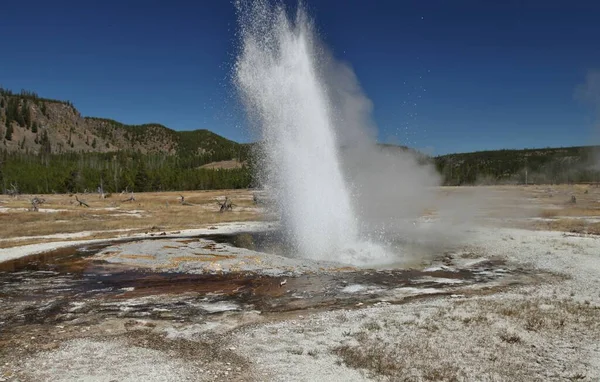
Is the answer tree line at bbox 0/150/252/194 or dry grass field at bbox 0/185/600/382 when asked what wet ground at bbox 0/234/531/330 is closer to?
dry grass field at bbox 0/185/600/382

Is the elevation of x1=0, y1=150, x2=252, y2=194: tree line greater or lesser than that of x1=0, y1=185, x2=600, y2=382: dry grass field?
greater

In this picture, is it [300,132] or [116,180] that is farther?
→ [116,180]

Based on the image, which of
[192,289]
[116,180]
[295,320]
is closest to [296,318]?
[295,320]

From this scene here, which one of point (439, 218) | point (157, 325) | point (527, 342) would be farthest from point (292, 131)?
point (439, 218)

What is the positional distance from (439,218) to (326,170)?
23299mm

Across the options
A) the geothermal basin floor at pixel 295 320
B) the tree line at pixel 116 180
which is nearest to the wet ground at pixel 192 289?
the geothermal basin floor at pixel 295 320

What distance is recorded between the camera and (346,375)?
7.87 metres

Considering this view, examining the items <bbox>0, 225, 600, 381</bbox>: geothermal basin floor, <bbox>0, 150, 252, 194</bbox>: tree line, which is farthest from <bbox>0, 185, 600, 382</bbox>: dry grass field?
<bbox>0, 150, 252, 194</bbox>: tree line

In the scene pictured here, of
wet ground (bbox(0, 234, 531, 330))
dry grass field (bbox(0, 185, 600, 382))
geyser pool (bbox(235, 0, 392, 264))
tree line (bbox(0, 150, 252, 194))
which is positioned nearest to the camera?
dry grass field (bbox(0, 185, 600, 382))

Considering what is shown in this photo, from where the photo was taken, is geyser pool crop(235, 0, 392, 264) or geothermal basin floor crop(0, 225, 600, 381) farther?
geyser pool crop(235, 0, 392, 264)

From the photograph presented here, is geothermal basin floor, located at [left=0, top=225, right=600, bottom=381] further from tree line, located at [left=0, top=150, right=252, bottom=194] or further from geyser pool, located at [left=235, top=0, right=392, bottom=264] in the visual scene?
tree line, located at [left=0, top=150, right=252, bottom=194]

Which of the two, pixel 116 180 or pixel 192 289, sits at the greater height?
pixel 116 180

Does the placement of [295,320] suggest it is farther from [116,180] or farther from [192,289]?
[116,180]

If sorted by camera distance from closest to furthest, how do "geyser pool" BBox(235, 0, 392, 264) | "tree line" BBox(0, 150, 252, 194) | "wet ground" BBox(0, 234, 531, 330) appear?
"wet ground" BBox(0, 234, 531, 330)
"geyser pool" BBox(235, 0, 392, 264)
"tree line" BBox(0, 150, 252, 194)
